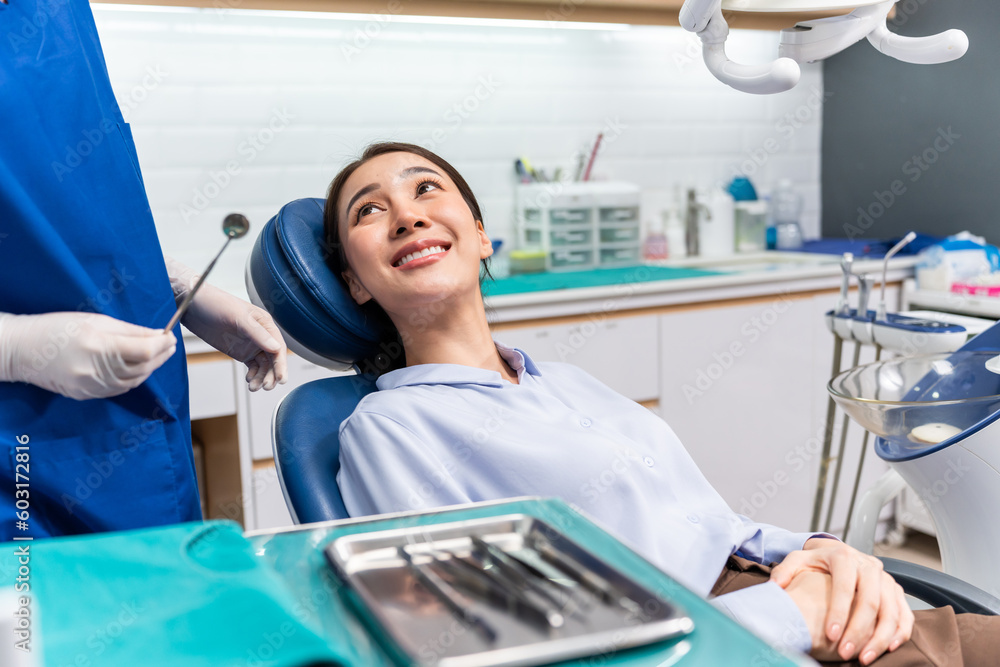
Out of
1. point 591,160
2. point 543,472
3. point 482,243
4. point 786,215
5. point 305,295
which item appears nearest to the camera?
point 543,472

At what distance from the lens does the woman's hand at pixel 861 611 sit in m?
0.92

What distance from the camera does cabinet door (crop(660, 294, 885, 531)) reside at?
258cm

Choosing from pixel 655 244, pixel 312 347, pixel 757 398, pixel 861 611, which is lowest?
pixel 757 398

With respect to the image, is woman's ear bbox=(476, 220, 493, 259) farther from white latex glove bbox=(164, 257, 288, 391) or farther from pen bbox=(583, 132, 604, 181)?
pen bbox=(583, 132, 604, 181)

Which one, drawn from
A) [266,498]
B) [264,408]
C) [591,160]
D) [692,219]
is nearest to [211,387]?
[264,408]

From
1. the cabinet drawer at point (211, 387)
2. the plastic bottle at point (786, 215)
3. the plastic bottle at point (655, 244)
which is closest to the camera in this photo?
the cabinet drawer at point (211, 387)

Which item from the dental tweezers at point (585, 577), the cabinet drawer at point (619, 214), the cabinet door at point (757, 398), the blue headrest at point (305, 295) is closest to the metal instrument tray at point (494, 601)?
the dental tweezers at point (585, 577)

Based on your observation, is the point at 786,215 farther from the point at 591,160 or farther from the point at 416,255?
the point at 416,255

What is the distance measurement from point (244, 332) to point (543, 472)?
1.49ft

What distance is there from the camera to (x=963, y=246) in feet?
8.70

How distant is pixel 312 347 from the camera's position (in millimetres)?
1367

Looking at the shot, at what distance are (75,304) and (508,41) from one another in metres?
2.12

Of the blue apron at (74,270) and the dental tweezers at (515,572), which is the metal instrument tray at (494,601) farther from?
the blue apron at (74,270)

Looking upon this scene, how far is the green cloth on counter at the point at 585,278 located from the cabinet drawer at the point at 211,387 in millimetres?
699
